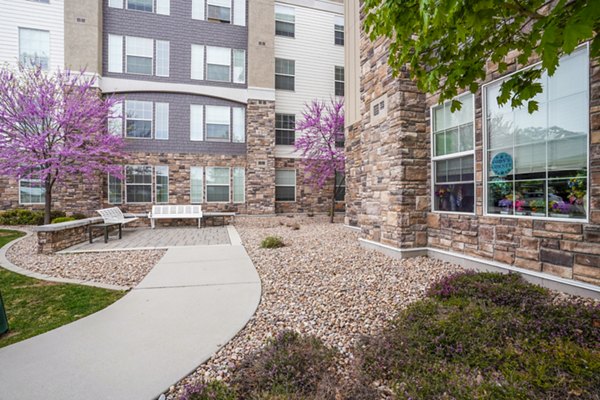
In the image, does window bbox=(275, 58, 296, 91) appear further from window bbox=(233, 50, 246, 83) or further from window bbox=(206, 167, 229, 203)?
window bbox=(206, 167, 229, 203)

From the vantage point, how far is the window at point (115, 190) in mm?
12477

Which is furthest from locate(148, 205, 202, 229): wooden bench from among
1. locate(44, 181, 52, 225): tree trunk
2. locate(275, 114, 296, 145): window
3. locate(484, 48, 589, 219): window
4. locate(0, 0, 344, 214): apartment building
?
locate(484, 48, 589, 219): window

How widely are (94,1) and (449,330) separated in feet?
54.4

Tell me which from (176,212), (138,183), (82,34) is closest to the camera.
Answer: (82,34)

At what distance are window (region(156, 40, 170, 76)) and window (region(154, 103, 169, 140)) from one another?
1.50m

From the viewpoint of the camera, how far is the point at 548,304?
305cm

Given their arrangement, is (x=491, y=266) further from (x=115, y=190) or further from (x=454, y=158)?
(x=115, y=190)

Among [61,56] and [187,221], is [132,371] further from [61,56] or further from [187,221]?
[61,56]

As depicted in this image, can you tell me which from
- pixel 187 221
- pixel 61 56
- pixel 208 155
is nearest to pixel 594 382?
pixel 187 221

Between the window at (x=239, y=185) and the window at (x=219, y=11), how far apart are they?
23.9ft

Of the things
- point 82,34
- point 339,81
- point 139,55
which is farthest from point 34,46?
point 339,81

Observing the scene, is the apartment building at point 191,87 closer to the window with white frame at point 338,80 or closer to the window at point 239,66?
the window at point 239,66

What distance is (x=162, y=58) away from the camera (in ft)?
42.3

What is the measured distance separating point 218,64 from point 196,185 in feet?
19.6
